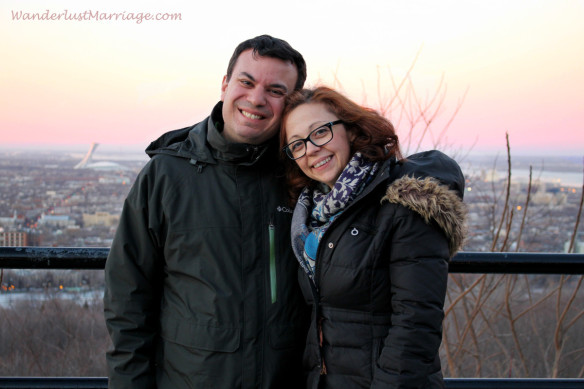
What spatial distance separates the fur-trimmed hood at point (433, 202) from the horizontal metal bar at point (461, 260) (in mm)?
509

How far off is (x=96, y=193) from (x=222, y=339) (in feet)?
14.9

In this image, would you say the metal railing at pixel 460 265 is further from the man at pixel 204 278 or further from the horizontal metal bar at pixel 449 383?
the man at pixel 204 278

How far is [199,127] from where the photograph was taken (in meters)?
2.07

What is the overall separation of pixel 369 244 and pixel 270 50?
940mm

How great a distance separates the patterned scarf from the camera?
69.6 inches

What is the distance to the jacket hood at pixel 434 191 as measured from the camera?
158 cm

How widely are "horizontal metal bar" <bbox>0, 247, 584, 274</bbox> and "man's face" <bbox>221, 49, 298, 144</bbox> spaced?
766 mm

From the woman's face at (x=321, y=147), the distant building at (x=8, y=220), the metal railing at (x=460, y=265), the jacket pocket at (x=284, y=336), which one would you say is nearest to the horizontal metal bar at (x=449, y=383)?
the metal railing at (x=460, y=265)

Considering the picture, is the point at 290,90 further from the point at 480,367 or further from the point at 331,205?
the point at 480,367

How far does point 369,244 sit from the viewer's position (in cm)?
166

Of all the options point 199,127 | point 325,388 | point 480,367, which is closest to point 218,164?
point 199,127

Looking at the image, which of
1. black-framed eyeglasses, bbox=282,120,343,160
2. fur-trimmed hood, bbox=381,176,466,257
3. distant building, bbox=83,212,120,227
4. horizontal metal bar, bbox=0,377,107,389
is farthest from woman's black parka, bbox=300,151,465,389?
distant building, bbox=83,212,120,227

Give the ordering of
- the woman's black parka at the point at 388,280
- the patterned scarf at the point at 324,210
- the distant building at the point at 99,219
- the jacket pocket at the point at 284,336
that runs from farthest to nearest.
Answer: the distant building at the point at 99,219 → the jacket pocket at the point at 284,336 → the patterned scarf at the point at 324,210 → the woman's black parka at the point at 388,280

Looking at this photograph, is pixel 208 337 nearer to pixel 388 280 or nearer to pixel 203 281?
pixel 203 281
